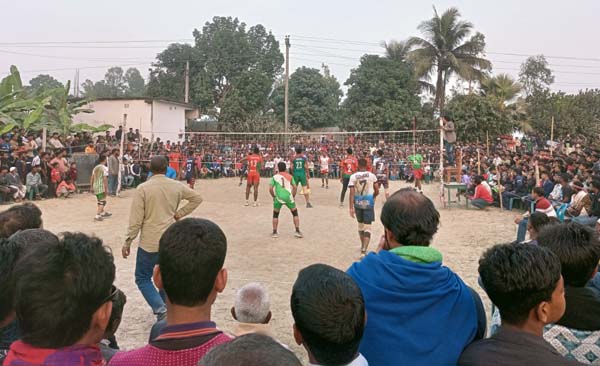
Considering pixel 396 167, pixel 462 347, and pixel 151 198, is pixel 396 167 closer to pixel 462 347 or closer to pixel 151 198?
pixel 151 198

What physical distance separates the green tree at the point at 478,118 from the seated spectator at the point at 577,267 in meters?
22.7

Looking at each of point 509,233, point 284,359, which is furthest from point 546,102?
point 284,359

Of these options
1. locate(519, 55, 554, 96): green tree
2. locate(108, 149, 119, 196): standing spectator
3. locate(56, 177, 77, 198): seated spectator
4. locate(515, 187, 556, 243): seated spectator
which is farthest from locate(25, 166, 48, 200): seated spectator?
locate(519, 55, 554, 96): green tree

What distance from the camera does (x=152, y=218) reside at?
4836mm

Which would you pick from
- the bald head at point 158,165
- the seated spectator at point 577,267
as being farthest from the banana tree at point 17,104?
the seated spectator at point 577,267

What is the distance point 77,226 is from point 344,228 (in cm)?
577

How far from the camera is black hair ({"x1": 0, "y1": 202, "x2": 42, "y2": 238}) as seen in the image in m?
3.17

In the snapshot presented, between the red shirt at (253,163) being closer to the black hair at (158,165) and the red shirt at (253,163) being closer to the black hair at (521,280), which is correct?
the black hair at (158,165)

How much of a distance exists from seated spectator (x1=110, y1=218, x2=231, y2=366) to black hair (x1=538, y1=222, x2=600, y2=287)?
5.38 ft

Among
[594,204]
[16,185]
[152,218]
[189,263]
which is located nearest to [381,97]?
[16,185]

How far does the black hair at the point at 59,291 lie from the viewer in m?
1.58

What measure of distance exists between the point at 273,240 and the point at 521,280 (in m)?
7.66

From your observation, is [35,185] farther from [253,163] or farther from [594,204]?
[594,204]

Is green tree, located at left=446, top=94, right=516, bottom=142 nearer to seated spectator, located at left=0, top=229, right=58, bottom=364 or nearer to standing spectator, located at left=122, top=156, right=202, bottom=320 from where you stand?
standing spectator, located at left=122, top=156, right=202, bottom=320
